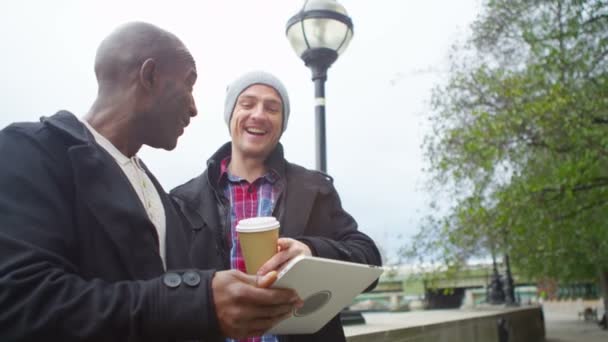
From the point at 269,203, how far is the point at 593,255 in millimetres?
13406

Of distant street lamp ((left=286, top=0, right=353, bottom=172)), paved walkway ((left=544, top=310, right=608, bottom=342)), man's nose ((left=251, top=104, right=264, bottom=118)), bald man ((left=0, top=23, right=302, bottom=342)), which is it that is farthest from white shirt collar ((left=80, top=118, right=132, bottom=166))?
paved walkway ((left=544, top=310, right=608, bottom=342))

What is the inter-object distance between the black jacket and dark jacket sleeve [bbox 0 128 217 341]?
0.82 m

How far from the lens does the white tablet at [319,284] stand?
1384mm

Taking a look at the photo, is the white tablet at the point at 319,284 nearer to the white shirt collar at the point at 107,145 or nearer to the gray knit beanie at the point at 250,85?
the white shirt collar at the point at 107,145

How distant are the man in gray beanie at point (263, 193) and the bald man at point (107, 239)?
22.7 inches

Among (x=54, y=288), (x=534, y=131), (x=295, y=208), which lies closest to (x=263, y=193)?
(x=295, y=208)

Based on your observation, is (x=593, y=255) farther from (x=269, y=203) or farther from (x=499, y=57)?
(x=269, y=203)

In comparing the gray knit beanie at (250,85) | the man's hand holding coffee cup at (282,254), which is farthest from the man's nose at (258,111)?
the man's hand holding coffee cup at (282,254)

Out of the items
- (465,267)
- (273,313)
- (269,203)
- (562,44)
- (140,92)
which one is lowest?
(465,267)

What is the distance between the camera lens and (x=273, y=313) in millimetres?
1327

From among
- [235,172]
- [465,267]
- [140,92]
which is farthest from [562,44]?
[140,92]

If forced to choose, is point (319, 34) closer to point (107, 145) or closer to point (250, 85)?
point (250, 85)

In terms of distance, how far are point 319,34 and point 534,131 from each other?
5.99m

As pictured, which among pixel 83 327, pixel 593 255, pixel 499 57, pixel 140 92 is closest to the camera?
pixel 83 327
